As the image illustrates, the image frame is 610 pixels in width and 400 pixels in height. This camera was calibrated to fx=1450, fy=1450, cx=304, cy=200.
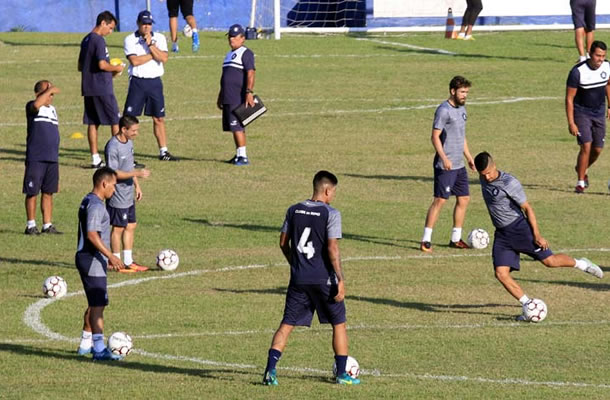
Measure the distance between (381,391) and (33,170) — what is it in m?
9.26

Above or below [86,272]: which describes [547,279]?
below

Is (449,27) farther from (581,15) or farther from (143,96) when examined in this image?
(143,96)

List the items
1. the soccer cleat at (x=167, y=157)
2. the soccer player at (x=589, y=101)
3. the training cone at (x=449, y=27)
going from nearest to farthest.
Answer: the soccer player at (x=589, y=101), the soccer cleat at (x=167, y=157), the training cone at (x=449, y=27)

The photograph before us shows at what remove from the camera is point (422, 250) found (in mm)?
19781

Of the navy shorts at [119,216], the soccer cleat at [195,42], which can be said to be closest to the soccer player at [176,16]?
the soccer cleat at [195,42]

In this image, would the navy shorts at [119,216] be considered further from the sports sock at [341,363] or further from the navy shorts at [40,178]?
the sports sock at [341,363]

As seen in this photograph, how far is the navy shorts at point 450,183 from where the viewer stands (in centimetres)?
1969

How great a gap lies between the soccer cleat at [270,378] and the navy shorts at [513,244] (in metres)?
4.09

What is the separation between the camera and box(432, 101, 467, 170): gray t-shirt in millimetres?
19547

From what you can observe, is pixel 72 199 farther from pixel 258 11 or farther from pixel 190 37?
pixel 258 11

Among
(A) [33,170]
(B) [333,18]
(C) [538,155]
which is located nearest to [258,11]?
(B) [333,18]

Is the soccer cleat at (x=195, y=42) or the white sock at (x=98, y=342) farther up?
the white sock at (x=98, y=342)

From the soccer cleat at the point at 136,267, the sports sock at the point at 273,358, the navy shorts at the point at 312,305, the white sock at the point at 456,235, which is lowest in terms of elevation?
the soccer cleat at the point at 136,267

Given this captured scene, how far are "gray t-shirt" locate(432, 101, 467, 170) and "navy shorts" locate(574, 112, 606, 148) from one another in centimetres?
452
